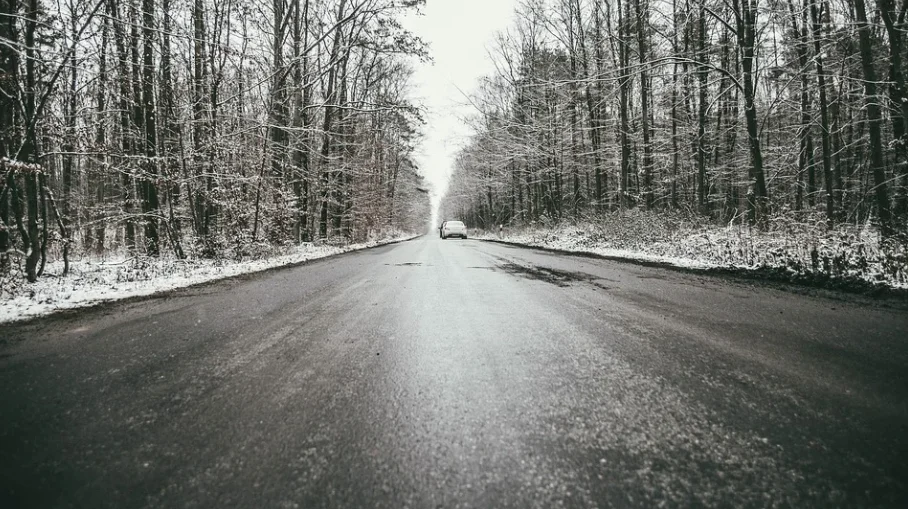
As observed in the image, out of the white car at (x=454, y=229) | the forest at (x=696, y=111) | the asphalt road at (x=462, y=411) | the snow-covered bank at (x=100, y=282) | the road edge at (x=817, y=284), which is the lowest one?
the asphalt road at (x=462, y=411)

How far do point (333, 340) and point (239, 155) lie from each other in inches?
399

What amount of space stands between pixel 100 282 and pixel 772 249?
39.3 feet

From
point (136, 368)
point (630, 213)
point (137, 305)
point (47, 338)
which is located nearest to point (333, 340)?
point (136, 368)

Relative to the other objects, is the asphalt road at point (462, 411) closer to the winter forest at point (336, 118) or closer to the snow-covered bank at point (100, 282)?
the snow-covered bank at point (100, 282)

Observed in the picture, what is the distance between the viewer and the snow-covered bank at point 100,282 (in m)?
4.53

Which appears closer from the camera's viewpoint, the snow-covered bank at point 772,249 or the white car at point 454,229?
the snow-covered bank at point 772,249

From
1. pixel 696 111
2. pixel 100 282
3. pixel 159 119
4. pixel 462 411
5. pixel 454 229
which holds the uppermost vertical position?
pixel 696 111

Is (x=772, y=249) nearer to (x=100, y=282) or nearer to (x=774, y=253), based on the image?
(x=774, y=253)

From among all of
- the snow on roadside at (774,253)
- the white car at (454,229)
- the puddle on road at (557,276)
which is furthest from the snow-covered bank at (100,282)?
the white car at (454,229)

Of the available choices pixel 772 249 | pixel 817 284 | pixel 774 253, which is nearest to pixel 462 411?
pixel 817 284

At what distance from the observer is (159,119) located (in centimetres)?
1066

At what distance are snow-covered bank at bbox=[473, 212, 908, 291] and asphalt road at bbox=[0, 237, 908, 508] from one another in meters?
2.20

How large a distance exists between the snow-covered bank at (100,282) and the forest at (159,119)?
0.58 meters

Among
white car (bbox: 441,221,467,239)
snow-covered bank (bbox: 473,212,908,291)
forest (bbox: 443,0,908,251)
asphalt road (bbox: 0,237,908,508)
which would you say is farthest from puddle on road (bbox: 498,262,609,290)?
white car (bbox: 441,221,467,239)
